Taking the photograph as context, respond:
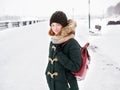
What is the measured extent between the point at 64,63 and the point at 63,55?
0.30 ft

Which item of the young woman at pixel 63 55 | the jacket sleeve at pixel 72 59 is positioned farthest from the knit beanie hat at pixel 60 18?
the jacket sleeve at pixel 72 59

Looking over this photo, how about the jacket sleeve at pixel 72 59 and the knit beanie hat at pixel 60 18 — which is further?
the knit beanie hat at pixel 60 18

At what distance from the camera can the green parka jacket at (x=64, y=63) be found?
277cm

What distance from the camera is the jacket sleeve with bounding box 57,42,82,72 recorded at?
2762mm

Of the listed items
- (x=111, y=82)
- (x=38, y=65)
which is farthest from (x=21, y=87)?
(x=111, y=82)

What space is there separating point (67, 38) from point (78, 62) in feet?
0.98

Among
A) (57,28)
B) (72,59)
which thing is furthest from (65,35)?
(72,59)

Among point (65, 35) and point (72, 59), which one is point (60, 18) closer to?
point (65, 35)

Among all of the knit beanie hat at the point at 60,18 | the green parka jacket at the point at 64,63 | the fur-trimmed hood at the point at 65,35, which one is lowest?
the green parka jacket at the point at 64,63

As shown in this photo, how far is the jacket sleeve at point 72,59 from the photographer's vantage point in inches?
109

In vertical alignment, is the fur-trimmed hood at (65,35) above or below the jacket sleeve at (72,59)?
above

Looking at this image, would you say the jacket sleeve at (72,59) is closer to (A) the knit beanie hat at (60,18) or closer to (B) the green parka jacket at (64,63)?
(B) the green parka jacket at (64,63)

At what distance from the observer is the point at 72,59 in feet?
9.11

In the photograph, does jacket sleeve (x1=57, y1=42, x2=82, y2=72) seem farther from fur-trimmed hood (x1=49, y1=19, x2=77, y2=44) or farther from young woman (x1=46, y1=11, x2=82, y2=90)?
A: fur-trimmed hood (x1=49, y1=19, x2=77, y2=44)
